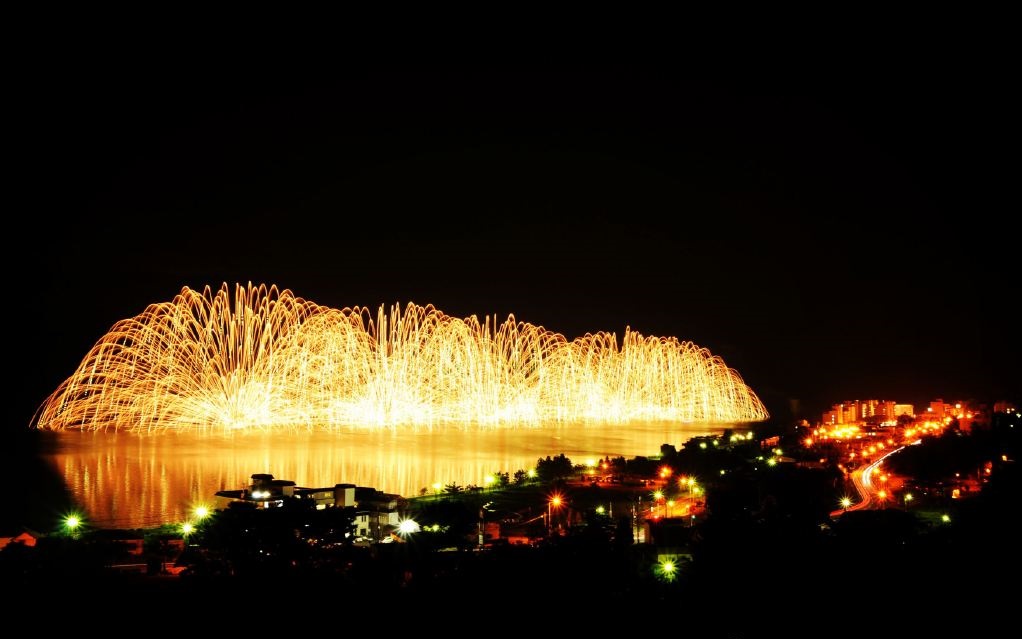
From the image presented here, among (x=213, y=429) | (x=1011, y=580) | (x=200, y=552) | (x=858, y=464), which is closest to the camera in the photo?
(x=1011, y=580)

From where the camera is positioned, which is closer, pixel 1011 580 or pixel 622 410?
pixel 1011 580

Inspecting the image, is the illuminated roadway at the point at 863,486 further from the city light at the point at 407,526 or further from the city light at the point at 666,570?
the city light at the point at 407,526

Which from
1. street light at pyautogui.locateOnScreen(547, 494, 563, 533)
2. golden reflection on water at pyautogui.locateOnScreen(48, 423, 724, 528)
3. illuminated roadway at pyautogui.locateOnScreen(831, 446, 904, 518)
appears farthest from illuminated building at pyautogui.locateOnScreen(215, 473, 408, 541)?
illuminated roadway at pyautogui.locateOnScreen(831, 446, 904, 518)

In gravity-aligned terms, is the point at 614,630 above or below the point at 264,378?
below

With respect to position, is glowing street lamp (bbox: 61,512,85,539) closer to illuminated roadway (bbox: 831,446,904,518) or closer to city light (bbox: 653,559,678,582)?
city light (bbox: 653,559,678,582)

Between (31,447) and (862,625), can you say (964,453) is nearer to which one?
(862,625)

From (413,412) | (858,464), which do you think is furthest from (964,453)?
(413,412)

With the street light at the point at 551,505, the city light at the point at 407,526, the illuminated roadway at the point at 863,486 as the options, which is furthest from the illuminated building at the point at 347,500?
the illuminated roadway at the point at 863,486
